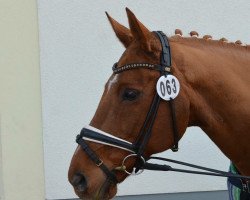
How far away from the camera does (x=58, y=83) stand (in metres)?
4.52

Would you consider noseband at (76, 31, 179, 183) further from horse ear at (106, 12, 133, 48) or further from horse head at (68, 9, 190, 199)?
horse ear at (106, 12, 133, 48)

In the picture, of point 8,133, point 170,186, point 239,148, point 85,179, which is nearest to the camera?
point 85,179

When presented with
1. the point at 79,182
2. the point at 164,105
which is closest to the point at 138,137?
the point at 164,105

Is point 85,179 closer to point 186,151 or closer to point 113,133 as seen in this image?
point 113,133

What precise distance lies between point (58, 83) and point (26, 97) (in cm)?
30

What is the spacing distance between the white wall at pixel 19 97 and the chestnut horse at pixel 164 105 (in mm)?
2086

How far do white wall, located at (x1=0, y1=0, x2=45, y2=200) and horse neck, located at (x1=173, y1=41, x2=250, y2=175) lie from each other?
2.29 m

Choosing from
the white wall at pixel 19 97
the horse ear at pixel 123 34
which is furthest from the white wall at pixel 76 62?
the horse ear at pixel 123 34

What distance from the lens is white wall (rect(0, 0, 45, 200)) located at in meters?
4.42

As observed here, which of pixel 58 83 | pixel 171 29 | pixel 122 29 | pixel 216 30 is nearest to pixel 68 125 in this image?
pixel 58 83

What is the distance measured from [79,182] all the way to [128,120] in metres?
0.36

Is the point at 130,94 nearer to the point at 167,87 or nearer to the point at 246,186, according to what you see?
the point at 167,87

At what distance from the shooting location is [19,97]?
14.7 ft

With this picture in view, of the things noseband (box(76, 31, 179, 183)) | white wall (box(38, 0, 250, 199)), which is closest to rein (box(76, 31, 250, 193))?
noseband (box(76, 31, 179, 183))
